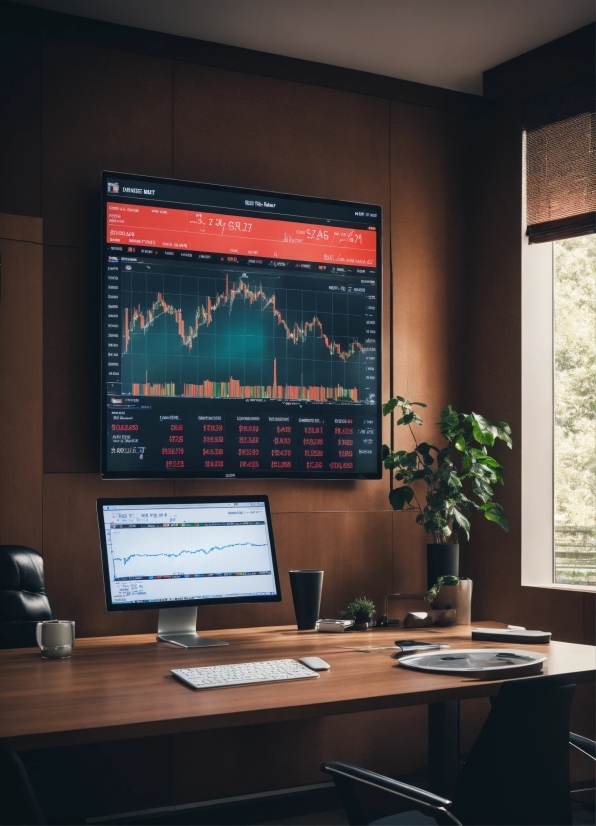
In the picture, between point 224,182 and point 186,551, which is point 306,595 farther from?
point 224,182

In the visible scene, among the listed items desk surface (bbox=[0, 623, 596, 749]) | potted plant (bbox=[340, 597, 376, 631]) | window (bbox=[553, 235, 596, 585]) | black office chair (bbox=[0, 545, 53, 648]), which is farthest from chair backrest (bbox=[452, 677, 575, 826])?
window (bbox=[553, 235, 596, 585])

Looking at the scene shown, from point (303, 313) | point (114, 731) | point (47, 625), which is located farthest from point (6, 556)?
point (303, 313)

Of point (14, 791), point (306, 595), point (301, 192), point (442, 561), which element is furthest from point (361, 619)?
point (14, 791)

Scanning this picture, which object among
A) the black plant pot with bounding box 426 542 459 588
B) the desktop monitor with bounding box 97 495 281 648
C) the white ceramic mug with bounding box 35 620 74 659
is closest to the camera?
the white ceramic mug with bounding box 35 620 74 659

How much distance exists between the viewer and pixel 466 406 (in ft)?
14.0

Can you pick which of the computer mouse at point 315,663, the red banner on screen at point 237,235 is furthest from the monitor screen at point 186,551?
the red banner on screen at point 237,235

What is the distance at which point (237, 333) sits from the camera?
12.1 feet

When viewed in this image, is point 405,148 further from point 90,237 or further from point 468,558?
point 468,558

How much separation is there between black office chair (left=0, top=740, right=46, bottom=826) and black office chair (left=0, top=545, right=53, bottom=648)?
1.43 m

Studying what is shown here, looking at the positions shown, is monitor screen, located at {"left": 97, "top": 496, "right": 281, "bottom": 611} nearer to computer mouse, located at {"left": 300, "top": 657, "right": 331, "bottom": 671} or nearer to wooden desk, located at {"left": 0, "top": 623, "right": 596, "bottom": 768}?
wooden desk, located at {"left": 0, "top": 623, "right": 596, "bottom": 768}

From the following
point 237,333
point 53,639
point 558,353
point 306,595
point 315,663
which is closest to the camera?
point 315,663

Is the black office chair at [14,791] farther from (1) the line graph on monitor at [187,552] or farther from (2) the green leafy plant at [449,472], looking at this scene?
(2) the green leafy plant at [449,472]

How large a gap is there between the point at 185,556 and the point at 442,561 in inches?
45.2

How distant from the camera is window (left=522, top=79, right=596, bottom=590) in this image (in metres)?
3.90
